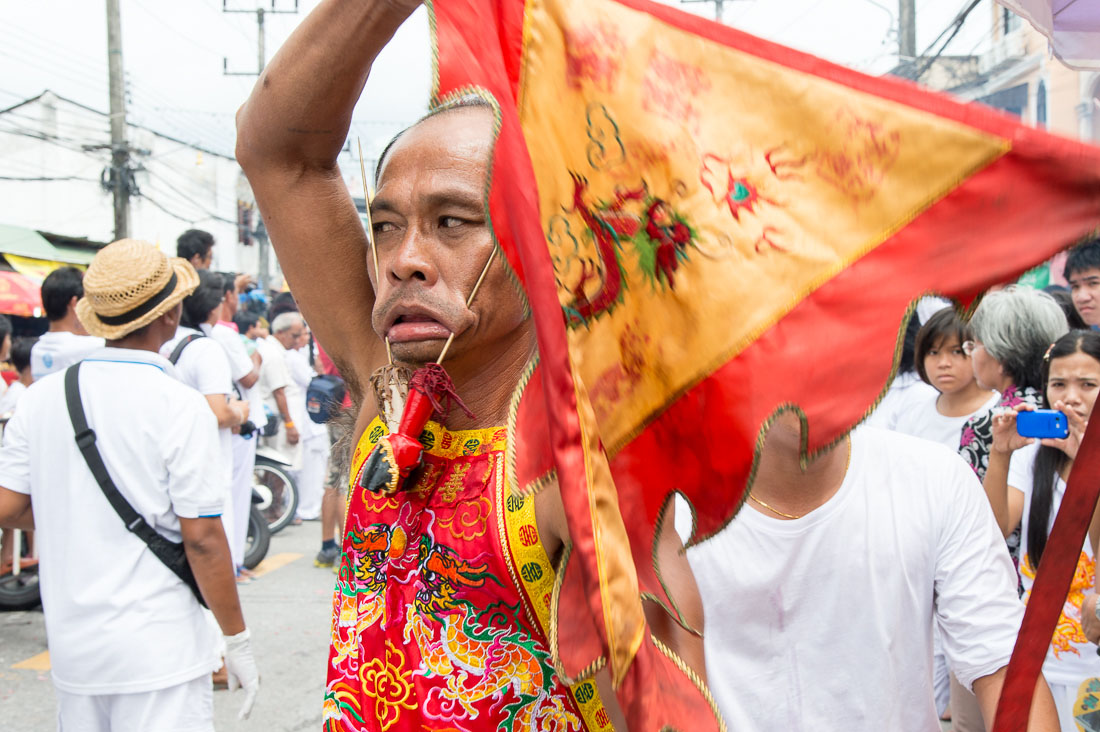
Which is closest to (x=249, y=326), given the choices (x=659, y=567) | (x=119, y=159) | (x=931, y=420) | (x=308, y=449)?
(x=308, y=449)

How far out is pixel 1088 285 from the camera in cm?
398

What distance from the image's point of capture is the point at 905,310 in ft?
3.38

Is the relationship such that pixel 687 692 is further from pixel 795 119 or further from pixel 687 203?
pixel 795 119

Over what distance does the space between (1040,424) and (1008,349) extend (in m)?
0.97

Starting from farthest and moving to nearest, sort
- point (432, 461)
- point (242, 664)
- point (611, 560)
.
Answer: point (242, 664), point (432, 461), point (611, 560)

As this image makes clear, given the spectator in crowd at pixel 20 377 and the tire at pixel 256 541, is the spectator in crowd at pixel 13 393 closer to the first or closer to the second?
the spectator in crowd at pixel 20 377

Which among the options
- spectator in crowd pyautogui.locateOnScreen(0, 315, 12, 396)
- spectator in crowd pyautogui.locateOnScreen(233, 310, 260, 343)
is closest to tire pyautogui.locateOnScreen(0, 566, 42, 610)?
spectator in crowd pyautogui.locateOnScreen(0, 315, 12, 396)

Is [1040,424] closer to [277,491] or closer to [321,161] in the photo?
[321,161]

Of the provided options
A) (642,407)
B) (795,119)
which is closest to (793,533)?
(642,407)

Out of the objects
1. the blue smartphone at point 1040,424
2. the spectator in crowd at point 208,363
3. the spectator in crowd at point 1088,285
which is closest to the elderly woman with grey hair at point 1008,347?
the spectator in crowd at point 1088,285

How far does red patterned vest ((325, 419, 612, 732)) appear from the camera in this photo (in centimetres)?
141

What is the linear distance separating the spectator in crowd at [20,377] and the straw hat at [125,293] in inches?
157

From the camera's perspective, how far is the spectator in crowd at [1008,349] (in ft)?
11.7

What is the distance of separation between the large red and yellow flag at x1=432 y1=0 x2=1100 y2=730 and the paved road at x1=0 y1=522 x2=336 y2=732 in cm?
385
